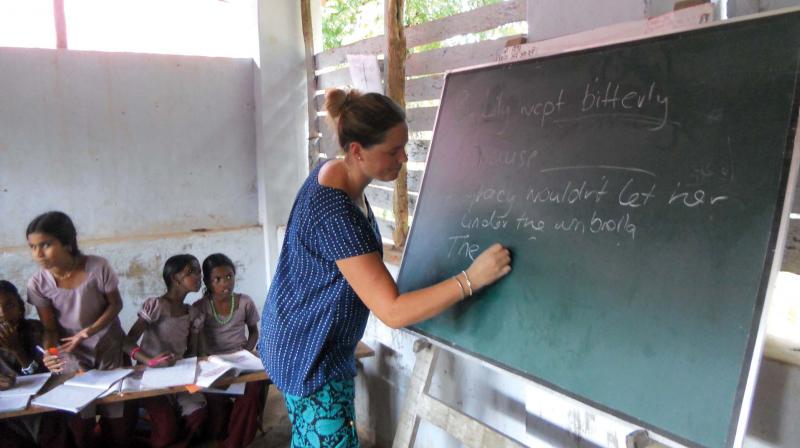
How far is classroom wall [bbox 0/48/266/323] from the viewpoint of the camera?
11.3 ft

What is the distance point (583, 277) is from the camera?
51.2 inches

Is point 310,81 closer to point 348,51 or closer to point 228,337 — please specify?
point 348,51

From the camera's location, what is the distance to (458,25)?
98.3 inches


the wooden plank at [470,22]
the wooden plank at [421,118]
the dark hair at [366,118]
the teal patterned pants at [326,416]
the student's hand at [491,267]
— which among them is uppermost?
the wooden plank at [470,22]

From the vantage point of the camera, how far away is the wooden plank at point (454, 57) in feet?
7.49

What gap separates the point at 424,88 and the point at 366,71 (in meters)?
0.41

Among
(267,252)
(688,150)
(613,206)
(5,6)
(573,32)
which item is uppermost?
(5,6)

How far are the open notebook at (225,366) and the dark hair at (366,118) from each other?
4.37ft

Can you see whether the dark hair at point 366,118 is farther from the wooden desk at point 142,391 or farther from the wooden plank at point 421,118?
the wooden desk at point 142,391

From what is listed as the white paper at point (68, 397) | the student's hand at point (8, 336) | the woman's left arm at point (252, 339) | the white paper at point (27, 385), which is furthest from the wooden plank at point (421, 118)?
the student's hand at point (8, 336)

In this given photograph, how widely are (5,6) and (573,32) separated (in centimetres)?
333

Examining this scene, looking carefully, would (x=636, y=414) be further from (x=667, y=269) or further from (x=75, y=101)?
(x=75, y=101)


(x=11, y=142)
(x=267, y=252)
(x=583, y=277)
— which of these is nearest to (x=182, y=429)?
(x=267, y=252)

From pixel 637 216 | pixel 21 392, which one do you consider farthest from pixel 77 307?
pixel 637 216
